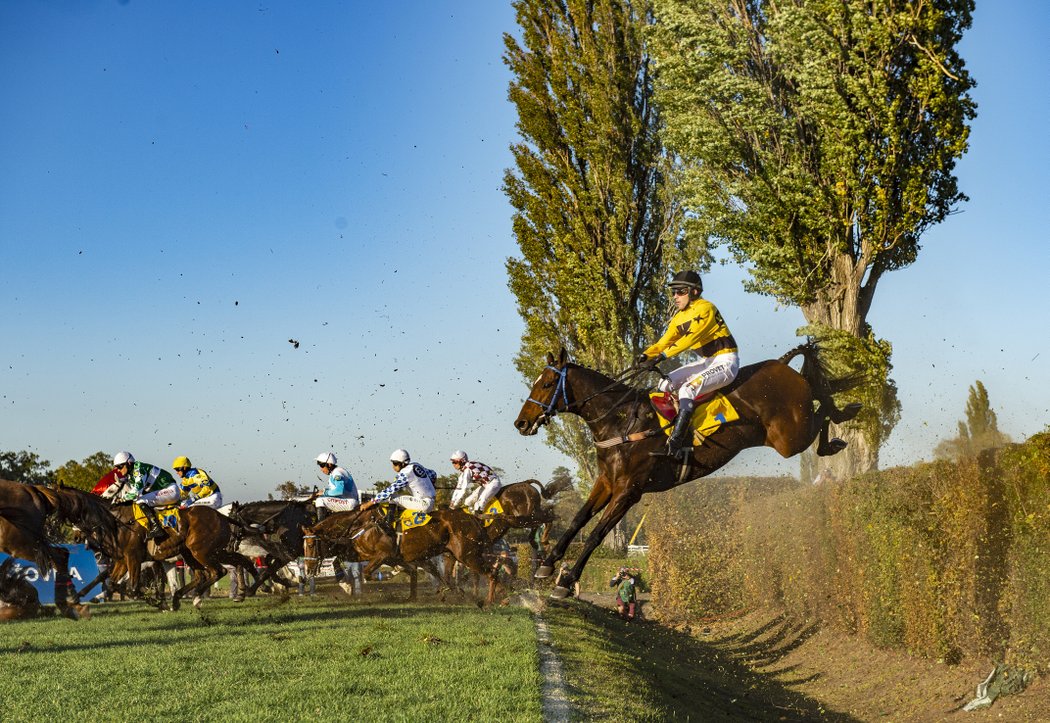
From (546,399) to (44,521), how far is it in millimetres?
8582

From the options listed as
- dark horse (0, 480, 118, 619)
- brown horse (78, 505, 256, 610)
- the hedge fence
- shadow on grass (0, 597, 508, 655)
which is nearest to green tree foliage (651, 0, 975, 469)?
the hedge fence

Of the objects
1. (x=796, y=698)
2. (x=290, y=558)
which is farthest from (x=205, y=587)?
(x=796, y=698)

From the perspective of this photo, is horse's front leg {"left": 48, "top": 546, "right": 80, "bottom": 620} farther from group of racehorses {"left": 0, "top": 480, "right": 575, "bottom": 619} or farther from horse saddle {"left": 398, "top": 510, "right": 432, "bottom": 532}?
horse saddle {"left": 398, "top": 510, "right": 432, "bottom": 532}

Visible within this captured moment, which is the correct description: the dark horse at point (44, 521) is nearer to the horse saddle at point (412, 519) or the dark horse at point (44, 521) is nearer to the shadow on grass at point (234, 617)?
the shadow on grass at point (234, 617)

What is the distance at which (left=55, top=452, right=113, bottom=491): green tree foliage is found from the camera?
40.7 metres

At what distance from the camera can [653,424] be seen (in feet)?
28.6

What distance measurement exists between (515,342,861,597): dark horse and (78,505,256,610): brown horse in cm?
941

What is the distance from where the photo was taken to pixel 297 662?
10.4 meters

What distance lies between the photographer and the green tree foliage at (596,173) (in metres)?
28.2

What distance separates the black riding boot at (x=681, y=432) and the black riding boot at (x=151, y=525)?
34.9ft

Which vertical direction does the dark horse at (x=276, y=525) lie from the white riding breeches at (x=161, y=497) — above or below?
below

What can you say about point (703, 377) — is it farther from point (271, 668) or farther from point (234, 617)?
point (234, 617)

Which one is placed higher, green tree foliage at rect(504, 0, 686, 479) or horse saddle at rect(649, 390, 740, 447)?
green tree foliage at rect(504, 0, 686, 479)

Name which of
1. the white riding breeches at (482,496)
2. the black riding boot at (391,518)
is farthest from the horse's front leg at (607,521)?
the white riding breeches at (482,496)
